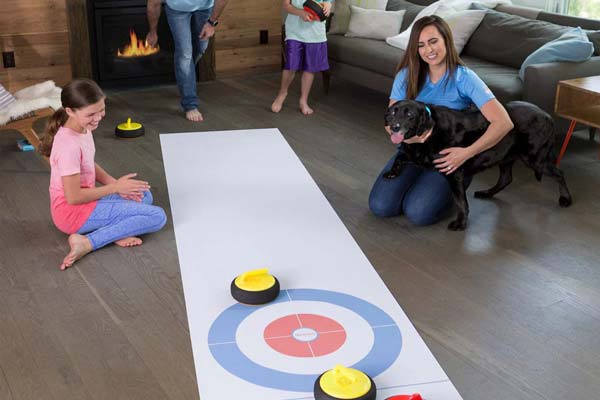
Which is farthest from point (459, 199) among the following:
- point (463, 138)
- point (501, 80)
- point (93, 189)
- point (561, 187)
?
point (93, 189)

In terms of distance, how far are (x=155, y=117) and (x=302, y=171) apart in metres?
1.37

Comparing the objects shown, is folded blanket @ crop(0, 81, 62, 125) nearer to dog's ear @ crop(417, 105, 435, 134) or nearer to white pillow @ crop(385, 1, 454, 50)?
dog's ear @ crop(417, 105, 435, 134)

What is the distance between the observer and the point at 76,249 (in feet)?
9.30

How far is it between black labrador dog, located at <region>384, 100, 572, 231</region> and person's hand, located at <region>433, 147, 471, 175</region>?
0.09 feet

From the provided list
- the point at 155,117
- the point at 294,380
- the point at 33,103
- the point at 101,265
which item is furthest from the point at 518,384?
the point at 155,117

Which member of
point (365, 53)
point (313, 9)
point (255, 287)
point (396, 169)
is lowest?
point (255, 287)

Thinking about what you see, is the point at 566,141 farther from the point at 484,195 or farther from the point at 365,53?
the point at 365,53

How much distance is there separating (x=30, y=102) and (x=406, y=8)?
288 cm

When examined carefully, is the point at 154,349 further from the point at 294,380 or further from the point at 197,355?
the point at 294,380

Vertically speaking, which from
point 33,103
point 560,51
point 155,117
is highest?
point 560,51

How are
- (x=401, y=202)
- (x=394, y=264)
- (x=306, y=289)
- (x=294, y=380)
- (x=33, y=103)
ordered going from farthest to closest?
1. (x=33, y=103)
2. (x=401, y=202)
3. (x=394, y=264)
4. (x=306, y=289)
5. (x=294, y=380)

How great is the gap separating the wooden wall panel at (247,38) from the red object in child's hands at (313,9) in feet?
4.30

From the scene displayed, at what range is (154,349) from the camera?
2.30 meters

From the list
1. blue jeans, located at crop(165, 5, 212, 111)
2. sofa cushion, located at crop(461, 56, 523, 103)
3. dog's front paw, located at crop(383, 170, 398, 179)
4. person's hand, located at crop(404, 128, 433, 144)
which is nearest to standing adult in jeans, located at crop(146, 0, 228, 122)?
blue jeans, located at crop(165, 5, 212, 111)
